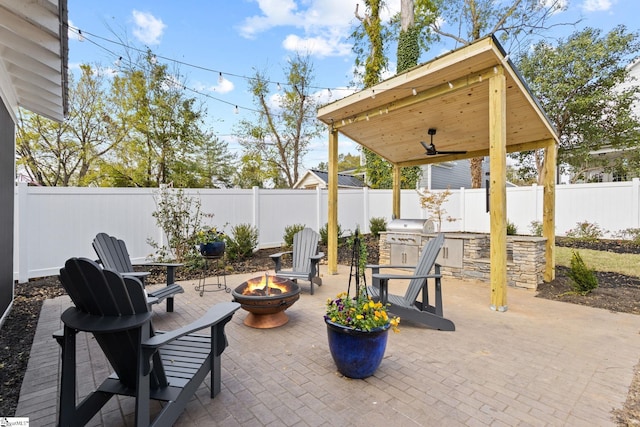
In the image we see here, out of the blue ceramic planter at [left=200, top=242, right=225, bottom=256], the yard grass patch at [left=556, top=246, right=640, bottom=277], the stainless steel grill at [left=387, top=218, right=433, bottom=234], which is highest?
the stainless steel grill at [left=387, top=218, right=433, bottom=234]

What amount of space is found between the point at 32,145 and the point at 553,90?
17.2 meters

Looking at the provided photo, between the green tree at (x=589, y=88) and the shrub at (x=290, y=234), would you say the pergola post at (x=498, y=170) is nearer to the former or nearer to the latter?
the shrub at (x=290, y=234)

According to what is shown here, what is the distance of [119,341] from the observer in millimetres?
1562

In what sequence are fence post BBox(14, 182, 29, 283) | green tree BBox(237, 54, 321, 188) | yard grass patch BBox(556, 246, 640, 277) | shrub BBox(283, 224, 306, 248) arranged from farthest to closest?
green tree BBox(237, 54, 321, 188) → shrub BBox(283, 224, 306, 248) → yard grass patch BBox(556, 246, 640, 277) → fence post BBox(14, 182, 29, 283)

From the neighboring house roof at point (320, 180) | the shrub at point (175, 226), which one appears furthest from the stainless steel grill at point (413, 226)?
the neighboring house roof at point (320, 180)

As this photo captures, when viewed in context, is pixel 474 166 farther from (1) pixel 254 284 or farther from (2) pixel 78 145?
(2) pixel 78 145

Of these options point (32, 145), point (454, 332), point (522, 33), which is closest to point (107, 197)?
point (454, 332)

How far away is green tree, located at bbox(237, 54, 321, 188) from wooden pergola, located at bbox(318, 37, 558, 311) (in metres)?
9.48

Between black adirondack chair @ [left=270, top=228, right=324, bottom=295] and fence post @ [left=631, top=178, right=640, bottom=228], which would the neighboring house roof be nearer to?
fence post @ [left=631, top=178, right=640, bottom=228]

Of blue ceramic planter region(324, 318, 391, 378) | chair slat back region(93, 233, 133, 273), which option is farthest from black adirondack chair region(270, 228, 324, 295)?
blue ceramic planter region(324, 318, 391, 378)

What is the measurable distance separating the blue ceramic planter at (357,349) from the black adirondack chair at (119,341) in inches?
35.3

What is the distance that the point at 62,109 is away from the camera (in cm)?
430

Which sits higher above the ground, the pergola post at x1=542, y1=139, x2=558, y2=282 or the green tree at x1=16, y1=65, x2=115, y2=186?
the green tree at x1=16, y1=65, x2=115, y2=186

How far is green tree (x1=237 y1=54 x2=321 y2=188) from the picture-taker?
15016mm
